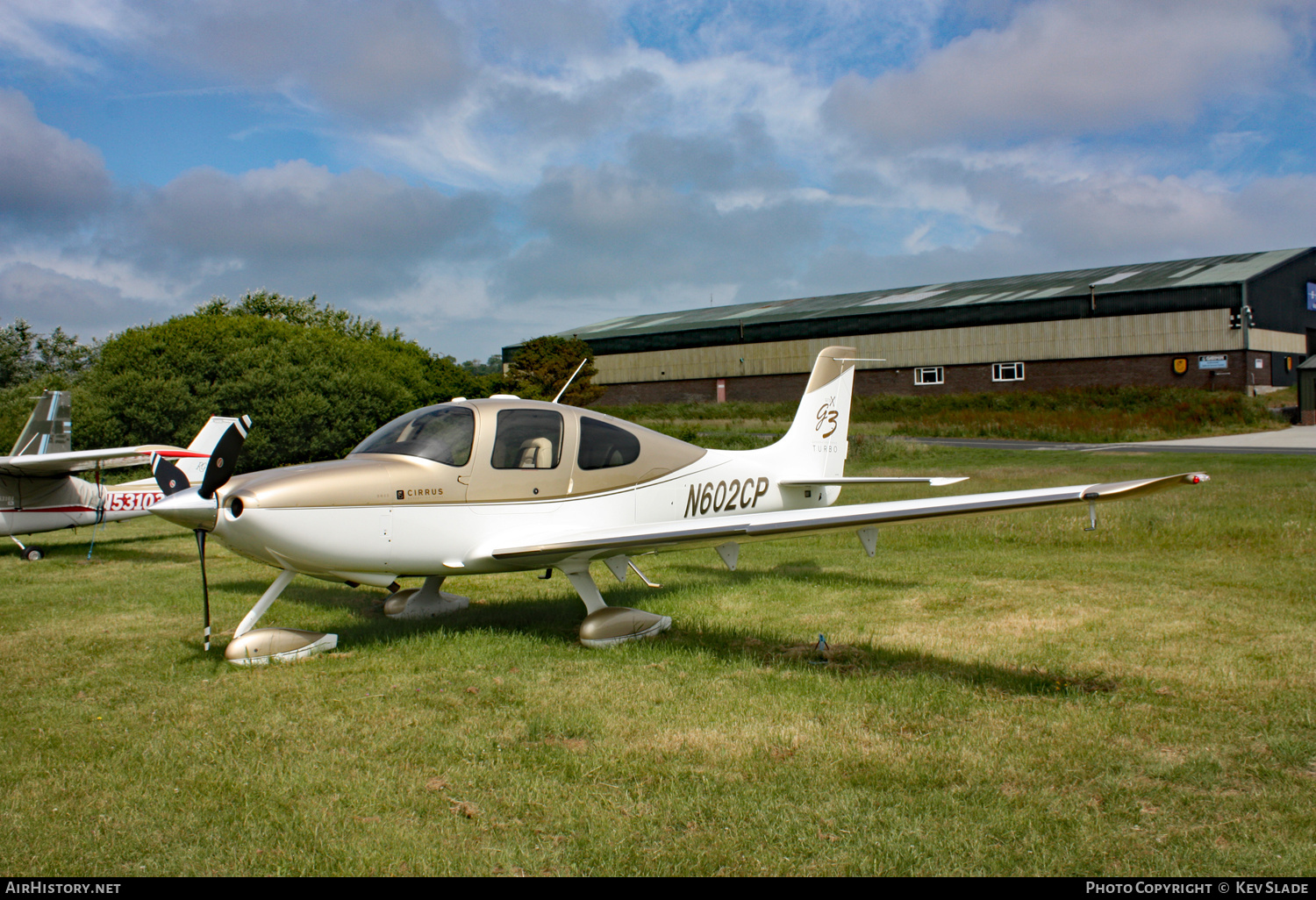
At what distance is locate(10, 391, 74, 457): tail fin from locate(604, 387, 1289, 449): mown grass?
22.1 meters

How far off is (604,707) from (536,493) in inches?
90.3

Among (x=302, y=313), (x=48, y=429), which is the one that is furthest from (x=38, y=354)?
(x=48, y=429)

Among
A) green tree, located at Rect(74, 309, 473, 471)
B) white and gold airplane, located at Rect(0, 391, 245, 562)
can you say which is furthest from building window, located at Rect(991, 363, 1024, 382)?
white and gold airplane, located at Rect(0, 391, 245, 562)

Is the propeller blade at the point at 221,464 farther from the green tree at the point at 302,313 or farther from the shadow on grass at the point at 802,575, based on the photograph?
the green tree at the point at 302,313

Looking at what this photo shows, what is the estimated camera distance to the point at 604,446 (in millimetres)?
7648

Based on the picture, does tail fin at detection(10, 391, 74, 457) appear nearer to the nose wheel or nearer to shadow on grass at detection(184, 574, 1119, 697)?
the nose wheel

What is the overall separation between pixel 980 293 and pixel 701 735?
1934 inches

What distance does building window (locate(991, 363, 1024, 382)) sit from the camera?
43.9 meters

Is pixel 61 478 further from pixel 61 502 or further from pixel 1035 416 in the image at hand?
pixel 1035 416

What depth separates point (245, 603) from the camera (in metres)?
8.91

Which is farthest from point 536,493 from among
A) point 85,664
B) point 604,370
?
point 604,370

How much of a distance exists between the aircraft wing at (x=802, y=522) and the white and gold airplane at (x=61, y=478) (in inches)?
340

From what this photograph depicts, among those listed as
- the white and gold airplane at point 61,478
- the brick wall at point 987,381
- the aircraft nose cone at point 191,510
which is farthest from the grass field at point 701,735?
the brick wall at point 987,381
